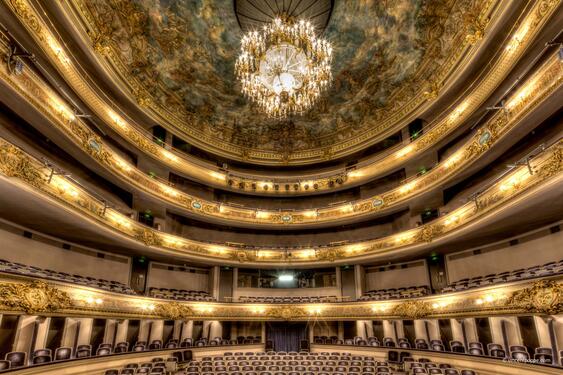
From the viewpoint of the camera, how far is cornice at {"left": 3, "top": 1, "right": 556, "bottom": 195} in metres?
11.9

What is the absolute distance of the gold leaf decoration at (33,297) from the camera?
29.5 feet

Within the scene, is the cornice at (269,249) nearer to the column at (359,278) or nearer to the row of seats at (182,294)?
the column at (359,278)

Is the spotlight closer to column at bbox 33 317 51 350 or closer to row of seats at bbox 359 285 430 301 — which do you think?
row of seats at bbox 359 285 430 301

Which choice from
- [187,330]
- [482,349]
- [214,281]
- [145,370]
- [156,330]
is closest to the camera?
[145,370]

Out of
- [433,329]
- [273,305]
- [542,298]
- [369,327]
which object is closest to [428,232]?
[433,329]

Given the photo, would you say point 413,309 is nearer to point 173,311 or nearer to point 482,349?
point 482,349

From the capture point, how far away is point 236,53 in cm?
1997

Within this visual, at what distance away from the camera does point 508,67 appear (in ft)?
44.7

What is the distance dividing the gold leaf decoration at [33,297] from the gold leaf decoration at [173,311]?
5866mm

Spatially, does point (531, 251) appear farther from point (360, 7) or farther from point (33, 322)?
point (33, 322)

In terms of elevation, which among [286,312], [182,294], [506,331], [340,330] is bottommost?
A: [340,330]

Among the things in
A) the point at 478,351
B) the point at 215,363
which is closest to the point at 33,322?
the point at 215,363

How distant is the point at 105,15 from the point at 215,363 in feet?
54.2

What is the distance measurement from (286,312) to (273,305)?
3.09ft
